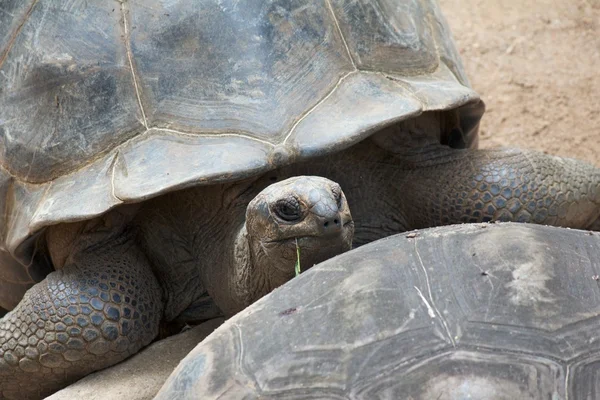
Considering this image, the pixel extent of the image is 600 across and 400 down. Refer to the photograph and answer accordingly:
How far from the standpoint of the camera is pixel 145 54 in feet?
10.5

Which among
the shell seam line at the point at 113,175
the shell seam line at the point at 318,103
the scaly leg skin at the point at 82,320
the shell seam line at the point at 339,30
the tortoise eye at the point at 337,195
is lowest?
the scaly leg skin at the point at 82,320

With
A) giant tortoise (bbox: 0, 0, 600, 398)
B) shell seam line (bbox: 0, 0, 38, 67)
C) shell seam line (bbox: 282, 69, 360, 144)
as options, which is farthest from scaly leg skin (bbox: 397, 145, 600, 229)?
shell seam line (bbox: 0, 0, 38, 67)

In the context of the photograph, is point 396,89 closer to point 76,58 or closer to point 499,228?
point 499,228

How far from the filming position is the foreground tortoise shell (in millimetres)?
2994

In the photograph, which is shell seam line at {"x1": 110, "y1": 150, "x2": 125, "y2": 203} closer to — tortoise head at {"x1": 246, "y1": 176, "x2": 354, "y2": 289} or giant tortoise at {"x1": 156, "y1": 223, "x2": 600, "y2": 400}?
tortoise head at {"x1": 246, "y1": 176, "x2": 354, "y2": 289}

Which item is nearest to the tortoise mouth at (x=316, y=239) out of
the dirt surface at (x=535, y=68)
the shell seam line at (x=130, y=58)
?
the shell seam line at (x=130, y=58)

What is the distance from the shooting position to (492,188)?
3377 millimetres

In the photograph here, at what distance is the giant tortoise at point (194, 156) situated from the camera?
303cm

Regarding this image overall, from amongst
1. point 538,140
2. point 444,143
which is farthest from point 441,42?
point 538,140

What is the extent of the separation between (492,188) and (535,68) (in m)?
3.16

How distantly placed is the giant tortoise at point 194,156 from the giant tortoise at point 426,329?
50 cm

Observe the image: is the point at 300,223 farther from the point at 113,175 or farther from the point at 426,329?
the point at 113,175

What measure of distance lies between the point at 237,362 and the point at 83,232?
130 cm

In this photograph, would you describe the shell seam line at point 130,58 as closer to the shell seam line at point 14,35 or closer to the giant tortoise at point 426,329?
Result: the shell seam line at point 14,35
